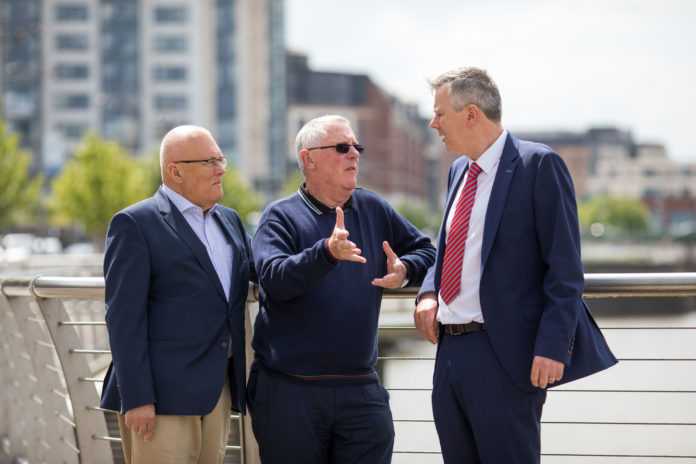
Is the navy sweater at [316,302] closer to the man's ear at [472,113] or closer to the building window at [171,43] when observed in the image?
the man's ear at [472,113]

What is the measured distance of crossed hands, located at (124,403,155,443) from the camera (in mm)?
3039

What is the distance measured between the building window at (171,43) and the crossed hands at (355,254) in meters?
83.1

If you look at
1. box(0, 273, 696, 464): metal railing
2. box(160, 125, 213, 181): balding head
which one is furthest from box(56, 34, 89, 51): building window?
box(160, 125, 213, 181): balding head

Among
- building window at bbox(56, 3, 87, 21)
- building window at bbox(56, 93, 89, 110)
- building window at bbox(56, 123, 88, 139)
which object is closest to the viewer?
building window at bbox(56, 123, 88, 139)

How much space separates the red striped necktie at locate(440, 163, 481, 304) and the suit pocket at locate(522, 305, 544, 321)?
25cm

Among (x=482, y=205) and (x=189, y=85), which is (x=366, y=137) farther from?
(x=482, y=205)

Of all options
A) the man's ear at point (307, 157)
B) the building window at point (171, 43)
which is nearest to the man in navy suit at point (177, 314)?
the man's ear at point (307, 157)

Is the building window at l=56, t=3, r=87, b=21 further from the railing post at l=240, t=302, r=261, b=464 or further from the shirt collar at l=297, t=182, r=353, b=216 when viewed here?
the shirt collar at l=297, t=182, r=353, b=216

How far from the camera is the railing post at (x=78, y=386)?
3.94 meters

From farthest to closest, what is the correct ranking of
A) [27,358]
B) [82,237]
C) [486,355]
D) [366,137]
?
[366,137] < [82,237] < [27,358] < [486,355]

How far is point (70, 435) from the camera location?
4.21 m

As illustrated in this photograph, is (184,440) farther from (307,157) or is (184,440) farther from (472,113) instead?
(472,113)

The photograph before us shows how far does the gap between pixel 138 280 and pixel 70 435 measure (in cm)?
157

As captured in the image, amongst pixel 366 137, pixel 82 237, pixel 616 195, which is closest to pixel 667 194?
pixel 616 195
